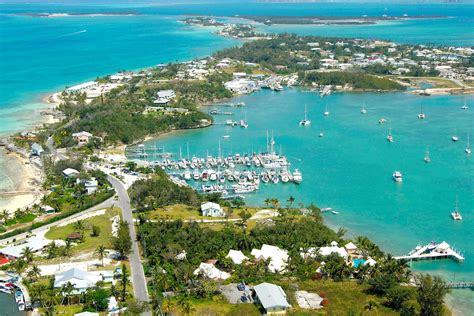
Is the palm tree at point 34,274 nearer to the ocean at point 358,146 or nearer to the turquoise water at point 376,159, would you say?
the turquoise water at point 376,159

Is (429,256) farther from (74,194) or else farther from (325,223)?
(74,194)

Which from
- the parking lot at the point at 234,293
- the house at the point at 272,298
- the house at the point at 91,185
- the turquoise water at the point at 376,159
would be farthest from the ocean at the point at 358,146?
the house at the point at 91,185

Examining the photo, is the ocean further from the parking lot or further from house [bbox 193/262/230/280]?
house [bbox 193/262/230/280]

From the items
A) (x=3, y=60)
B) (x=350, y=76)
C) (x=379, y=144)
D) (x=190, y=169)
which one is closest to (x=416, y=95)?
(x=350, y=76)

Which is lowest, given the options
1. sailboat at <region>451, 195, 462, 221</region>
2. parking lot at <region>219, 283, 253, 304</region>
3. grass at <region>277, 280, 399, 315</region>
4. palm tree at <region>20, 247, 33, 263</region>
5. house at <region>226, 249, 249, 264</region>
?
sailboat at <region>451, 195, 462, 221</region>

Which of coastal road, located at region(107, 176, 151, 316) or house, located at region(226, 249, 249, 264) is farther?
house, located at region(226, 249, 249, 264)

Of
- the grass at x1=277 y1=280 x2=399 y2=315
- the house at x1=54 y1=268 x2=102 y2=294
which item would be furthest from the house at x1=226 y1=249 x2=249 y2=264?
the house at x1=54 y1=268 x2=102 y2=294
